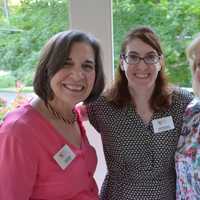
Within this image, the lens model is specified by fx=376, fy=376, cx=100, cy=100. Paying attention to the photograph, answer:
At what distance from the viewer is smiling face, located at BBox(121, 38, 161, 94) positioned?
182cm

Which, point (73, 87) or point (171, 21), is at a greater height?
point (171, 21)

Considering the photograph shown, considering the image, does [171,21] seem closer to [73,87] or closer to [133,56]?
[133,56]

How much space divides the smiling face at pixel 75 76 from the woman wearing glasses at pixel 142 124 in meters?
0.31

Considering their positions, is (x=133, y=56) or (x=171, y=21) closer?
(x=133, y=56)

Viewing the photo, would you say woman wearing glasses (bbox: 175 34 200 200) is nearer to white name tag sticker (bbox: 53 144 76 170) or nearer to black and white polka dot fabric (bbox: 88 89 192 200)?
black and white polka dot fabric (bbox: 88 89 192 200)

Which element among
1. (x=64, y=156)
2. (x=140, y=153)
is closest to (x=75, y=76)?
(x=64, y=156)

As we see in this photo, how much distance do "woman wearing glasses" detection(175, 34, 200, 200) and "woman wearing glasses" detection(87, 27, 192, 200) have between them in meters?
0.06

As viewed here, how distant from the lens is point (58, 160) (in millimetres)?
1516

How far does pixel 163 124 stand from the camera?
189cm

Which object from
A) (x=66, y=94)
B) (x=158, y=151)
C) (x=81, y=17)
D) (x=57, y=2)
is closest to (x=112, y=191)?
(x=158, y=151)

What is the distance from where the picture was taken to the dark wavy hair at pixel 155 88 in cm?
186

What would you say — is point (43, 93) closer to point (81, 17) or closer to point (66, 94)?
point (66, 94)

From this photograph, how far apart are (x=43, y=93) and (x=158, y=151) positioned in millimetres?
667

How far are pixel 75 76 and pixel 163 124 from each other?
580 millimetres
